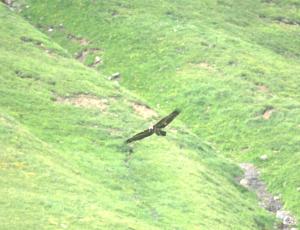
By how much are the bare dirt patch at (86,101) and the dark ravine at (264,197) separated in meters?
11.5

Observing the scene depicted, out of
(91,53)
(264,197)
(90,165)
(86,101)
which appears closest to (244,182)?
(264,197)

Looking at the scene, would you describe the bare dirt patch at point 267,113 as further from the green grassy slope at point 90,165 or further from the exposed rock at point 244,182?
the exposed rock at point 244,182

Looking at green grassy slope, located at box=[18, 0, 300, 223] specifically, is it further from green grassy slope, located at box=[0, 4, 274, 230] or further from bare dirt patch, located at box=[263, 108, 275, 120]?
green grassy slope, located at box=[0, 4, 274, 230]

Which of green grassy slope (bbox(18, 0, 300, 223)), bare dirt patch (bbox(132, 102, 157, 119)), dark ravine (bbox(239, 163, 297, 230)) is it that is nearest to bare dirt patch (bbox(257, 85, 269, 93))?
green grassy slope (bbox(18, 0, 300, 223))

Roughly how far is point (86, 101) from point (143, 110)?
473 cm

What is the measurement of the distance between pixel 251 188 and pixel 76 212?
21.9m

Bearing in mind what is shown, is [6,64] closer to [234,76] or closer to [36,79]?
[36,79]

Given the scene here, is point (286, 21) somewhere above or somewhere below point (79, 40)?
below

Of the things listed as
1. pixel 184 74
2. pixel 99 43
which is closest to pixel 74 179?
pixel 184 74

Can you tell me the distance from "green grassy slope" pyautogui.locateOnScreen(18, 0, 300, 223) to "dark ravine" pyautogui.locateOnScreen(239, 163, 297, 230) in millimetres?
629

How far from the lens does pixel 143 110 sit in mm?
58438

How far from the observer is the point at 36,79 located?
56906mm

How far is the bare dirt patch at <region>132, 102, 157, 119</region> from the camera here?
57531 millimetres

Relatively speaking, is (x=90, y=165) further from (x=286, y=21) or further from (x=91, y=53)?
(x=286, y=21)
